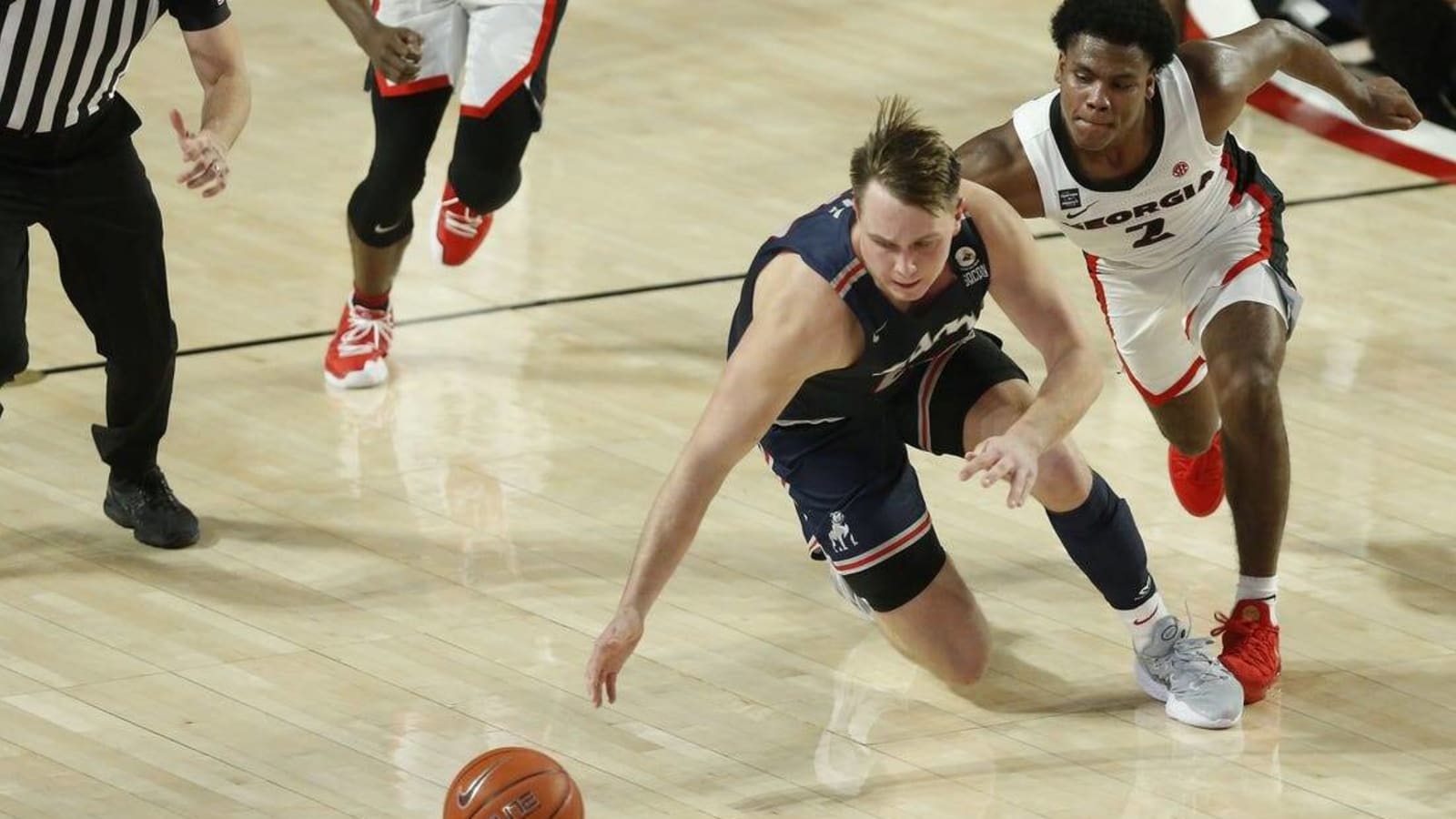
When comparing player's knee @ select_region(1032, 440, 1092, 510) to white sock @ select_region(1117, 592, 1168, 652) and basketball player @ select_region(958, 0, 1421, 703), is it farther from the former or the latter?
basketball player @ select_region(958, 0, 1421, 703)

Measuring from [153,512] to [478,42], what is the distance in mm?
1542

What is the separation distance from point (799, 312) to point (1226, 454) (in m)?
1.10

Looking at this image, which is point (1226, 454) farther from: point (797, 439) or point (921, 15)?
point (921, 15)

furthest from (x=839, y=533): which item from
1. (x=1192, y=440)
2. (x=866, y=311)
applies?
(x=1192, y=440)

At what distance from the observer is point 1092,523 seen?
4754 mm

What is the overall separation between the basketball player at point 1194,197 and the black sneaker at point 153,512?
Answer: 1.90 metres

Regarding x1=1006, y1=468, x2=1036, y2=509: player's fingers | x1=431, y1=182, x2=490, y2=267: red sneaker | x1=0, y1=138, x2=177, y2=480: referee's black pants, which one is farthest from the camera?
x1=431, y1=182, x2=490, y2=267: red sneaker

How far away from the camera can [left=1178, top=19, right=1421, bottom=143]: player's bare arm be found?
5180 mm

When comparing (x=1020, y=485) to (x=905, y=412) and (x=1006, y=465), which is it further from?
(x=905, y=412)

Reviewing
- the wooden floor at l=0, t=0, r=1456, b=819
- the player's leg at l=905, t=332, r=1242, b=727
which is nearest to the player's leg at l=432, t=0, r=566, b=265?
the wooden floor at l=0, t=0, r=1456, b=819

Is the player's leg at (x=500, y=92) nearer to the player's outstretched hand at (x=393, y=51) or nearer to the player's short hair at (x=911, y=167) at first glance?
the player's outstretched hand at (x=393, y=51)

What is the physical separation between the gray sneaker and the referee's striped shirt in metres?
2.36

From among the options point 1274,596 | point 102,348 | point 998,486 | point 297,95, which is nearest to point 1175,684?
point 1274,596

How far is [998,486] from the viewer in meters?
6.01
